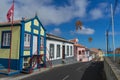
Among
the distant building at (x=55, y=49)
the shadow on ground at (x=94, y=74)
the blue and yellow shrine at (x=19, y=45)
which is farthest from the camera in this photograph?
the distant building at (x=55, y=49)

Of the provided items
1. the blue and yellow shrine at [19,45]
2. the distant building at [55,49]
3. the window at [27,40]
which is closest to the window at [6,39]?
the blue and yellow shrine at [19,45]

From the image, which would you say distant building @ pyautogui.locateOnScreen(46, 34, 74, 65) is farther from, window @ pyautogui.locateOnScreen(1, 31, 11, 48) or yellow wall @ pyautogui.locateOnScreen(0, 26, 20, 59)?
window @ pyautogui.locateOnScreen(1, 31, 11, 48)

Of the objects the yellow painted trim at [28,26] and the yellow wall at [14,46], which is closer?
the yellow wall at [14,46]

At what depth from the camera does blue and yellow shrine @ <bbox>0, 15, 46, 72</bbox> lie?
17703 millimetres

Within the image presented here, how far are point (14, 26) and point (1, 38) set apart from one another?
2.11 m

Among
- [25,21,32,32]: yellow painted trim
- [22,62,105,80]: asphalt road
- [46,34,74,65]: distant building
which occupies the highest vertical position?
[25,21,32,32]: yellow painted trim

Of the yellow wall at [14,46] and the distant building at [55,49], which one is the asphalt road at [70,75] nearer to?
the yellow wall at [14,46]

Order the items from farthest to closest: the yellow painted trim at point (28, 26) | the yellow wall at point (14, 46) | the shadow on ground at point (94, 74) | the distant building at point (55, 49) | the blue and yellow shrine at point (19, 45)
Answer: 1. the distant building at point (55, 49)
2. the yellow painted trim at point (28, 26)
3. the yellow wall at point (14, 46)
4. the blue and yellow shrine at point (19, 45)
5. the shadow on ground at point (94, 74)

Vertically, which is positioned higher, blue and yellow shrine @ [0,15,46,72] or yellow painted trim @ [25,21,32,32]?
yellow painted trim @ [25,21,32,32]

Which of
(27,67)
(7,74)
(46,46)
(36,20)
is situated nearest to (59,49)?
(46,46)

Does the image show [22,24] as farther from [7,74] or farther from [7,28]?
[7,74]

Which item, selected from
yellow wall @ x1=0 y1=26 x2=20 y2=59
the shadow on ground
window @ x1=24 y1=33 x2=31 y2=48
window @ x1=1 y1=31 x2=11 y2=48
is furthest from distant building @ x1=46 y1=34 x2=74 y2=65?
the shadow on ground

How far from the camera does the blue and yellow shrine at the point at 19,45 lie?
58.1 feet

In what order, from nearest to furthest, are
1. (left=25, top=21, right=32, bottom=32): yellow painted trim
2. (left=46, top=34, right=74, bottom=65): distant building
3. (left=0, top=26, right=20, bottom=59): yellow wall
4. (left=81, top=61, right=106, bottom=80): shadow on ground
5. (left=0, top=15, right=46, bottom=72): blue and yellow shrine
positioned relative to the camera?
1. (left=81, top=61, right=106, bottom=80): shadow on ground
2. (left=0, top=15, right=46, bottom=72): blue and yellow shrine
3. (left=0, top=26, right=20, bottom=59): yellow wall
4. (left=25, top=21, right=32, bottom=32): yellow painted trim
5. (left=46, top=34, right=74, bottom=65): distant building
